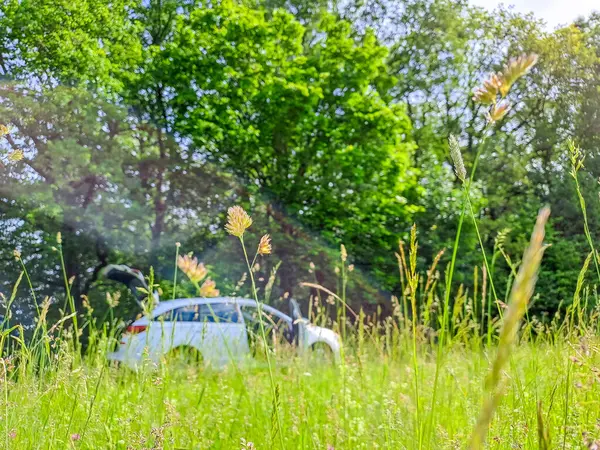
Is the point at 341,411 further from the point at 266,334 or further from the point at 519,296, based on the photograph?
the point at 519,296

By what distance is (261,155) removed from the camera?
46.8ft

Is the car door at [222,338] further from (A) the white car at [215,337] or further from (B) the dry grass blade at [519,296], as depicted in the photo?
(B) the dry grass blade at [519,296]

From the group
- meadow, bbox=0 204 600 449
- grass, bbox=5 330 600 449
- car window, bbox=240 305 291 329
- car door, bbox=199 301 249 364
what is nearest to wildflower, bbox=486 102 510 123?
meadow, bbox=0 204 600 449

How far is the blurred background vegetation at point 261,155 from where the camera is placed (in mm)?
11359

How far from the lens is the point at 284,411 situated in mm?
2545

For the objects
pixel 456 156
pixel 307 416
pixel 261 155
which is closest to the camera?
pixel 456 156

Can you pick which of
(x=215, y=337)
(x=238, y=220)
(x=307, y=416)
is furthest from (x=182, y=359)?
(x=238, y=220)

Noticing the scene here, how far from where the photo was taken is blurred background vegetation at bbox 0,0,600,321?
1136 cm

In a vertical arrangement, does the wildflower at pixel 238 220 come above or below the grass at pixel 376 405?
above

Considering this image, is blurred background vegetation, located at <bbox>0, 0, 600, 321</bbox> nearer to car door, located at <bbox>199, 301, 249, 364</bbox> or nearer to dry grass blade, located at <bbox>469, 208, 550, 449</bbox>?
car door, located at <bbox>199, 301, 249, 364</bbox>

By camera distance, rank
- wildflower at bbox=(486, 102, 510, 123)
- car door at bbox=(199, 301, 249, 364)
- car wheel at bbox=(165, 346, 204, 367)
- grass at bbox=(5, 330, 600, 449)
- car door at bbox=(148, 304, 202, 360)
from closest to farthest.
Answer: wildflower at bbox=(486, 102, 510, 123)
grass at bbox=(5, 330, 600, 449)
car door at bbox=(199, 301, 249, 364)
car wheel at bbox=(165, 346, 204, 367)
car door at bbox=(148, 304, 202, 360)

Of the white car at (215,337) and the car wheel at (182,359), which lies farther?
the car wheel at (182,359)

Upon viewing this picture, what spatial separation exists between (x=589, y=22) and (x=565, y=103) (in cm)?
318

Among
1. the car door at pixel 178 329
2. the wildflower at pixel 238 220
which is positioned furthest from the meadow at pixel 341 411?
the car door at pixel 178 329
